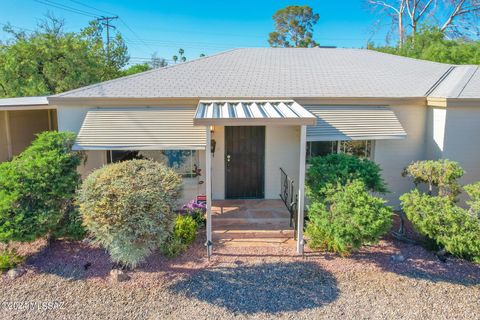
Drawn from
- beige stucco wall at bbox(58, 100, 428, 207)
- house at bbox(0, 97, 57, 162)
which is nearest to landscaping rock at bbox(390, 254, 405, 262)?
beige stucco wall at bbox(58, 100, 428, 207)

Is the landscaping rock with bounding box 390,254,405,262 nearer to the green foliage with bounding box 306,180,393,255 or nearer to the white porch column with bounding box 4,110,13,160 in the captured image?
the green foliage with bounding box 306,180,393,255

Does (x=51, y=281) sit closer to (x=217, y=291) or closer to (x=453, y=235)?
(x=217, y=291)

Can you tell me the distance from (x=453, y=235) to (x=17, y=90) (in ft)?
98.3

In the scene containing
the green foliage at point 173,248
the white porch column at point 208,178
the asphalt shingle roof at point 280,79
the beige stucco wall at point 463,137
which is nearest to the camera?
the white porch column at point 208,178

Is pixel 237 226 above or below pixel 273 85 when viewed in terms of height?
below

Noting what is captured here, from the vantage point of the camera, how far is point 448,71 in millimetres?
14109

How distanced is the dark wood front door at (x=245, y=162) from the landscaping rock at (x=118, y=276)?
225 inches

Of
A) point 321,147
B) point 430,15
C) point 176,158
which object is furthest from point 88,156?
point 430,15

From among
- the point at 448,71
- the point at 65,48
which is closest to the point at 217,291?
the point at 448,71

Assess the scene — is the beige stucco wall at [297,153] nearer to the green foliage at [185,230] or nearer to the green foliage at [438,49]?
the green foliage at [185,230]

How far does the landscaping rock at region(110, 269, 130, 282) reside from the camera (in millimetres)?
7840

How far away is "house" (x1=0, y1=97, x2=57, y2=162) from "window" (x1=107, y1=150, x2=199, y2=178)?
20.1ft

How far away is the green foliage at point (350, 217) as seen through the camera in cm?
783

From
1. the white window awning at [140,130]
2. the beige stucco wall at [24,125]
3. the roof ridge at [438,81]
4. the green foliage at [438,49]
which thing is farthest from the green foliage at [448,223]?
the beige stucco wall at [24,125]
